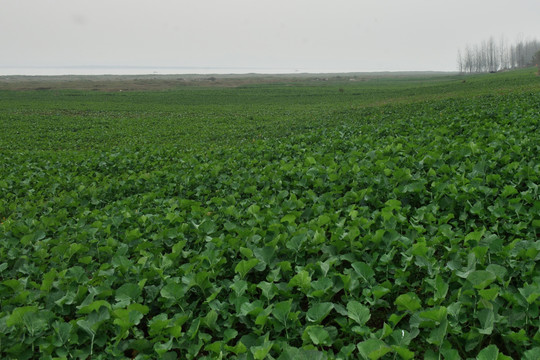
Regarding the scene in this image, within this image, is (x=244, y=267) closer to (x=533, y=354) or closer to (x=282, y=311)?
(x=282, y=311)

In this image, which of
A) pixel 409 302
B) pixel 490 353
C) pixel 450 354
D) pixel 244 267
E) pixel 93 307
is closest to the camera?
pixel 490 353

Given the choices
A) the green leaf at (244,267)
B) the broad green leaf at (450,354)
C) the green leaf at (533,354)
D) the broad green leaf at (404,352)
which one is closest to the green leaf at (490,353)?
the broad green leaf at (450,354)

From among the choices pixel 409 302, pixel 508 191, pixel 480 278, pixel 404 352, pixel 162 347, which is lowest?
pixel 162 347

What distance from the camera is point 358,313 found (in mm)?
3045

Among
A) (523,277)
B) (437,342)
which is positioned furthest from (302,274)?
→ (523,277)

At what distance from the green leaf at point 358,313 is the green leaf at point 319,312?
164 millimetres

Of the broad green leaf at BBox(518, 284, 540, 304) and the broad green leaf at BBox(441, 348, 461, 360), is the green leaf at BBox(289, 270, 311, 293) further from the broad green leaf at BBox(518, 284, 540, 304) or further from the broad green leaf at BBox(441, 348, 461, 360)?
the broad green leaf at BBox(518, 284, 540, 304)

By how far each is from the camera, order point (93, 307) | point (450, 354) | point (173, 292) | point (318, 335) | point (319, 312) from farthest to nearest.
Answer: point (173, 292)
point (93, 307)
point (319, 312)
point (318, 335)
point (450, 354)

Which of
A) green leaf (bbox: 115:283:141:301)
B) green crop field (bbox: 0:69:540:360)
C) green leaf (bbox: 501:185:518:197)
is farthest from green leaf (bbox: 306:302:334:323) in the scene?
green leaf (bbox: 501:185:518:197)

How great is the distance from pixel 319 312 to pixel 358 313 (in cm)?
33

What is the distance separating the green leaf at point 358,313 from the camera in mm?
2984

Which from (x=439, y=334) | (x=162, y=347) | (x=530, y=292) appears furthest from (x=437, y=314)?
(x=162, y=347)

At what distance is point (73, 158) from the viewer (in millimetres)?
14820

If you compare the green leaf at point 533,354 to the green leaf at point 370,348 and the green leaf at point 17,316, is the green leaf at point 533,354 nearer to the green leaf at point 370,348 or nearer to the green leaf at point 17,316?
the green leaf at point 370,348
